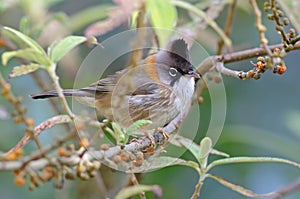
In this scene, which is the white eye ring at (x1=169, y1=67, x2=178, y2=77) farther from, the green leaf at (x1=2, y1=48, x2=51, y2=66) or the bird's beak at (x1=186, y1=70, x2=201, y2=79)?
the green leaf at (x1=2, y1=48, x2=51, y2=66)

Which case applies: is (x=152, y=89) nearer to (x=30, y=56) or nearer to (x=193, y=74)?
(x=193, y=74)

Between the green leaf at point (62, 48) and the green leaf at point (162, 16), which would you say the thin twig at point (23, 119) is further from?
the green leaf at point (162, 16)

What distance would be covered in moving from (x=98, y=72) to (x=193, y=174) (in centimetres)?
72

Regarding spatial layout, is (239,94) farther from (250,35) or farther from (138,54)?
(138,54)

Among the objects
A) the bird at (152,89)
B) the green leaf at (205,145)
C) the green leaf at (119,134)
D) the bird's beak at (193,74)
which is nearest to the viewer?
the green leaf at (119,134)

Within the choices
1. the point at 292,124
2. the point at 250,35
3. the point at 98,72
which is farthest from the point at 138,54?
the point at 250,35

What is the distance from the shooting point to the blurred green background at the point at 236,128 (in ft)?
7.31

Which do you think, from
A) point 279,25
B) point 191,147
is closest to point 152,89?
point 191,147

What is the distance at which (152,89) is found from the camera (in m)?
1.80

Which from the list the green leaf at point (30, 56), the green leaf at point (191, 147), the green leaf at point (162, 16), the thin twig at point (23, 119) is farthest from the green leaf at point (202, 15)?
the thin twig at point (23, 119)

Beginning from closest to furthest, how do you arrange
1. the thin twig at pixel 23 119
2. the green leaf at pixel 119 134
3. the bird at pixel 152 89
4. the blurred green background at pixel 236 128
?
1. the thin twig at pixel 23 119
2. the green leaf at pixel 119 134
3. the bird at pixel 152 89
4. the blurred green background at pixel 236 128

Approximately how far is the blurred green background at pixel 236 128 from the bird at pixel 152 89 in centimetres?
31

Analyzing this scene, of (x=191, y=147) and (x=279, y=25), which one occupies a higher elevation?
(x=279, y=25)

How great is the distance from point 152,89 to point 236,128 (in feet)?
2.05
